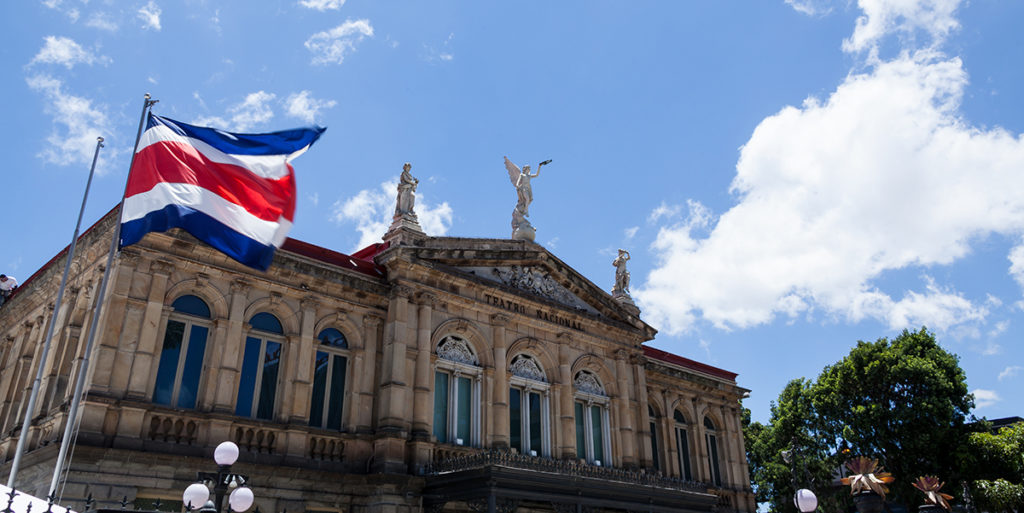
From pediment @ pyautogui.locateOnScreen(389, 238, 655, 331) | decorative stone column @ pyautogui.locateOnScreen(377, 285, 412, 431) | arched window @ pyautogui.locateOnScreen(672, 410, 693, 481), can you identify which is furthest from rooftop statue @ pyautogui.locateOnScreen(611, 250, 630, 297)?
decorative stone column @ pyautogui.locateOnScreen(377, 285, 412, 431)

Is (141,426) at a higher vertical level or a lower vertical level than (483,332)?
lower

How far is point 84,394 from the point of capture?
16.4m

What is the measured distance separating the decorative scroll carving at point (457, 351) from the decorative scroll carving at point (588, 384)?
4.69 metres

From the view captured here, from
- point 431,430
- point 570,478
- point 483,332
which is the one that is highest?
point 483,332

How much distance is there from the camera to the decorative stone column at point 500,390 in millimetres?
22734

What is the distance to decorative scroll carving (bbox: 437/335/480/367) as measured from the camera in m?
22.9

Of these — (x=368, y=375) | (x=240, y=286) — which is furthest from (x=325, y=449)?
(x=240, y=286)

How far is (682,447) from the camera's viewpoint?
3172 cm

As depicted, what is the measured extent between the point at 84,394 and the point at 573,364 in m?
15.2

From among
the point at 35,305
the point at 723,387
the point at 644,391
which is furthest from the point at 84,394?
the point at 723,387

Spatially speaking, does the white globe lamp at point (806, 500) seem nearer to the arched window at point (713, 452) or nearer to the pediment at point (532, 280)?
the pediment at point (532, 280)

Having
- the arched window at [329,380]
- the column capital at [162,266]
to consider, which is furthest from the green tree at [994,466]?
the column capital at [162,266]

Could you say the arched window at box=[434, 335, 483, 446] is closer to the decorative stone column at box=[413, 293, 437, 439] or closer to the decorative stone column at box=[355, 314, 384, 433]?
the decorative stone column at box=[413, 293, 437, 439]

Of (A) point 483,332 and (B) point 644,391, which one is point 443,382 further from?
(B) point 644,391
